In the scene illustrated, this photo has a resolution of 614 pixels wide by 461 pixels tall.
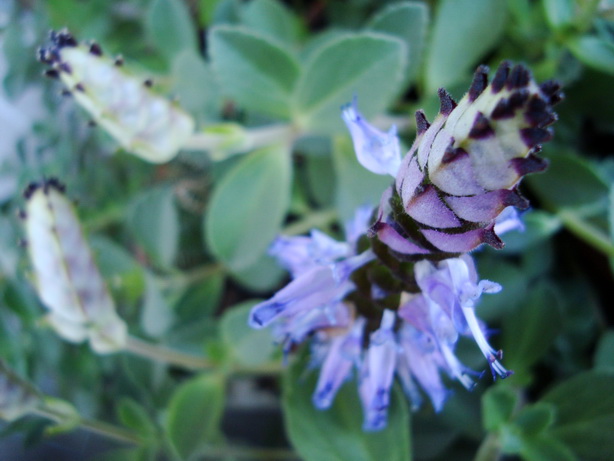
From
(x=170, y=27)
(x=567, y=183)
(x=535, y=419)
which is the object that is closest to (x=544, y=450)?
(x=535, y=419)

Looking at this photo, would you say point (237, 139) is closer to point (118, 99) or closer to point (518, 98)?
point (118, 99)

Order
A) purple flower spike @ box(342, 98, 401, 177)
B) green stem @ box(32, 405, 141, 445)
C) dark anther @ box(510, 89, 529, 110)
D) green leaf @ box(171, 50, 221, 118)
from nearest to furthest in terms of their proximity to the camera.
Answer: dark anther @ box(510, 89, 529, 110) < purple flower spike @ box(342, 98, 401, 177) < green stem @ box(32, 405, 141, 445) < green leaf @ box(171, 50, 221, 118)

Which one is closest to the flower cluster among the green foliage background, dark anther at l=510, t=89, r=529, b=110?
dark anther at l=510, t=89, r=529, b=110

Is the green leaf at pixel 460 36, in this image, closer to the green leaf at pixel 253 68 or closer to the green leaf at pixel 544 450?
Answer: the green leaf at pixel 253 68

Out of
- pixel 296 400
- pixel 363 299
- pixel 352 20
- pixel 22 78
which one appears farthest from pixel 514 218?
pixel 22 78

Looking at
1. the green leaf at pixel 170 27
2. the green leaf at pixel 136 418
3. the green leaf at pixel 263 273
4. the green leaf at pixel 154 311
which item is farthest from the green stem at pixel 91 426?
the green leaf at pixel 170 27

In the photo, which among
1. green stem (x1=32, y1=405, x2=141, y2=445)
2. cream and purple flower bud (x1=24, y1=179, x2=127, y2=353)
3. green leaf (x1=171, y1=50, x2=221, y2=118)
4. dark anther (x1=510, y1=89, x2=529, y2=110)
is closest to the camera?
dark anther (x1=510, y1=89, x2=529, y2=110)

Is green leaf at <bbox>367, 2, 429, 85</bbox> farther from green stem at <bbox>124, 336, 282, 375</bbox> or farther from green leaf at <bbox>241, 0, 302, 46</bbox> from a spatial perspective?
green stem at <bbox>124, 336, 282, 375</bbox>
